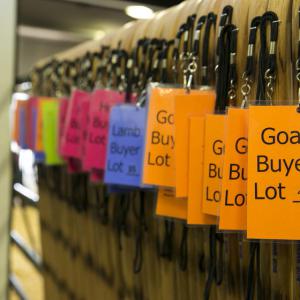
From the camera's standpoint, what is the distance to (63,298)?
169 centimetres

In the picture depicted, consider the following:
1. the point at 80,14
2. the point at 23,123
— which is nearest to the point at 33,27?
the point at 80,14

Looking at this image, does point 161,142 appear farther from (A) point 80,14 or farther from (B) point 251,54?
(A) point 80,14

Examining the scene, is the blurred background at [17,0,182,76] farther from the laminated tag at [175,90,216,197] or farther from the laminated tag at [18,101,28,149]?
the laminated tag at [175,90,216,197]

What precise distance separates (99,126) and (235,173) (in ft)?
1.68

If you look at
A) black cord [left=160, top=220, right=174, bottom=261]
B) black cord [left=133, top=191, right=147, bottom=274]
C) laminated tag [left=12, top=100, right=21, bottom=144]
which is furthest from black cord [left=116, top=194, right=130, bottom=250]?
laminated tag [left=12, top=100, right=21, bottom=144]

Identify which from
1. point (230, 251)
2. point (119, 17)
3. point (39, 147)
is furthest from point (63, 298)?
point (119, 17)

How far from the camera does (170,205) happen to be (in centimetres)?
79

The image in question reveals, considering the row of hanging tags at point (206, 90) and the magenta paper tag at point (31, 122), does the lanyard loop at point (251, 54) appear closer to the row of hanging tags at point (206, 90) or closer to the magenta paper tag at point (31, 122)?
the row of hanging tags at point (206, 90)

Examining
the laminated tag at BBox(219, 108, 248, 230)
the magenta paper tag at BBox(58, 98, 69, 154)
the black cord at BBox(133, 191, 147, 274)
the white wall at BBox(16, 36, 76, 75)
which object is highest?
the white wall at BBox(16, 36, 76, 75)

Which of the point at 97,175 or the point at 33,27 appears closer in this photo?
the point at 97,175

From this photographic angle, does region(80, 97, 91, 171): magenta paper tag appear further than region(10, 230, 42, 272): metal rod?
No

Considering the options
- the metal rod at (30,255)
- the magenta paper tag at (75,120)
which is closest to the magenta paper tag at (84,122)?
the magenta paper tag at (75,120)

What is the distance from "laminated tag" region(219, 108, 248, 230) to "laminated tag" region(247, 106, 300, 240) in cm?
4

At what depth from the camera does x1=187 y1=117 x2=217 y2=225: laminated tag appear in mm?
700
